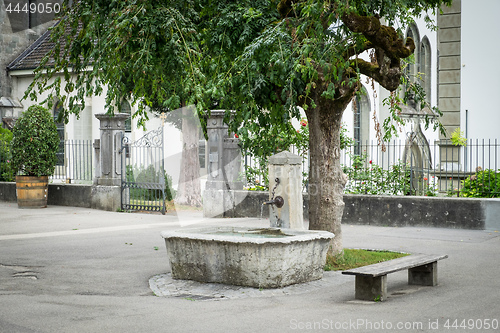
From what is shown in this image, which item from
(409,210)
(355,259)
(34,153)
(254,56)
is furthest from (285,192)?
(34,153)

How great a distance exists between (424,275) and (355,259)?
155cm

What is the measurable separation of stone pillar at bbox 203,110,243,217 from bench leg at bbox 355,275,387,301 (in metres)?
8.69

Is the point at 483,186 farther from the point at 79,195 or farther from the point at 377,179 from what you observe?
the point at 79,195

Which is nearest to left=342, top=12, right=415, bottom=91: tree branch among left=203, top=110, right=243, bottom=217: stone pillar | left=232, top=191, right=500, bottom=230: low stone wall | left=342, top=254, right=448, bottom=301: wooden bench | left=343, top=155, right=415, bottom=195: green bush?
left=342, top=254, right=448, bottom=301: wooden bench

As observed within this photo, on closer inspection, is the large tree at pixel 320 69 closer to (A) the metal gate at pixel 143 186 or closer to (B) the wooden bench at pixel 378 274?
(B) the wooden bench at pixel 378 274

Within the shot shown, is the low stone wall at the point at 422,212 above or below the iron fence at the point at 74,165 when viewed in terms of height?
below

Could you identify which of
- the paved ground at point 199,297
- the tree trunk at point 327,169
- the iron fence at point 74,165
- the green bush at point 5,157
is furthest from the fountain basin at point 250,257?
the green bush at point 5,157

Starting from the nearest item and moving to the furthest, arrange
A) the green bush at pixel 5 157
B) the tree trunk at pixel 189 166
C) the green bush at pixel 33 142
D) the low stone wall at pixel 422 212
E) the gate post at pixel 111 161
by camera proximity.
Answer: the low stone wall at pixel 422 212 < the gate post at pixel 111 161 < the green bush at pixel 33 142 < the tree trunk at pixel 189 166 < the green bush at pixel 5 157

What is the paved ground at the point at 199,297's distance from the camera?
5734 millimetres

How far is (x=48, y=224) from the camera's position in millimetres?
14297

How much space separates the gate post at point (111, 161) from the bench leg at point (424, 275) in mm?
10882

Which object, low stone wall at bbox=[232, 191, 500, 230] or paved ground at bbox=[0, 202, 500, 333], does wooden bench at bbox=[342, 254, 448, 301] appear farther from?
low stone wall at bbox=[232, 191, 500, 230]

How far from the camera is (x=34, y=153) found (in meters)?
17.4

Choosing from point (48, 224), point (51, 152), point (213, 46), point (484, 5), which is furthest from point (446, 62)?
point (213, 46)
